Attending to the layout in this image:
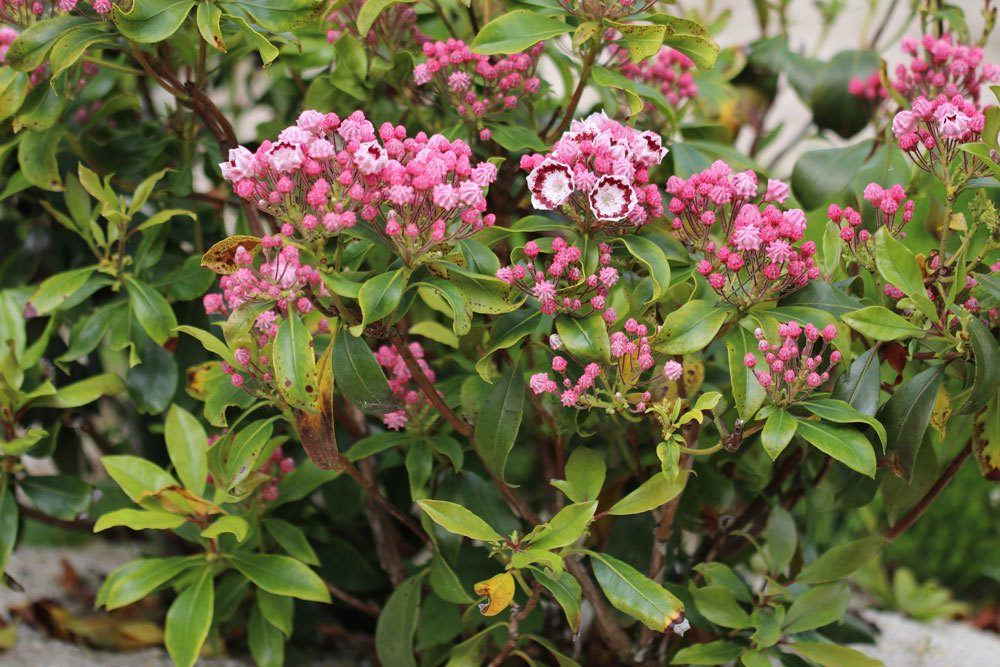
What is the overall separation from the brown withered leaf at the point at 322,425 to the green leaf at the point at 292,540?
0.34m

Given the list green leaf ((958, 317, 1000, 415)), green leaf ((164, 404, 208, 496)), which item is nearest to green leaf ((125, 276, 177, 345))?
green leaf ((164, 404, 208, 496))

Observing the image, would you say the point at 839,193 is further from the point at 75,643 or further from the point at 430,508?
the point at 75,643

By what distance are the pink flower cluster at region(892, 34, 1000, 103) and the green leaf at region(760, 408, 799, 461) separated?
1.94 ft

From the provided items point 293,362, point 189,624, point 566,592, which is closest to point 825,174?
point 566,592

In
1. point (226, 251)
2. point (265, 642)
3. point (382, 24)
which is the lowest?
point (265, 642)

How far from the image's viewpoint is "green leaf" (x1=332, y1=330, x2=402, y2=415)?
3.92 ft

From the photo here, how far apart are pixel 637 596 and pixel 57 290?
3.03 ft

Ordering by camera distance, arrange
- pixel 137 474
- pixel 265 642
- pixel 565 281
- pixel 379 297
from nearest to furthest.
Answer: pixel 379 297, pixel 565 281, pixel 137 474, pixel 265 642

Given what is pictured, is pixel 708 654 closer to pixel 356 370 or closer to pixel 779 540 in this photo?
pixel 779 540

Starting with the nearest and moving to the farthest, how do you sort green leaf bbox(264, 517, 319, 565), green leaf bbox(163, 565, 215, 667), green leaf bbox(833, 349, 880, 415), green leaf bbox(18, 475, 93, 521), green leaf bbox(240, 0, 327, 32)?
green leaf bbox(833, 349, 880, 415) → green leaf bbox(240, 0, 327, 32) → green leaf bbox(163, 565, 215, 667) → green leaf bbox(264, 517, 319, 565) → green leaf bbox(18, 475, 93, 521)

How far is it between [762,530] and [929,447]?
36 centimetres

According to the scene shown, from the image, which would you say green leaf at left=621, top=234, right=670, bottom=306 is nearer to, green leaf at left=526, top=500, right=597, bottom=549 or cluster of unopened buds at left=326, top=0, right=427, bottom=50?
green leaf at left=526, top=500, right=597, bottom=549

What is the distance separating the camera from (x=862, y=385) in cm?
120

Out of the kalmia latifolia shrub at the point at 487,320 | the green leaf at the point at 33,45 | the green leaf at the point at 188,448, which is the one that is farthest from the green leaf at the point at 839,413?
the green leaf at the point at 33,45
